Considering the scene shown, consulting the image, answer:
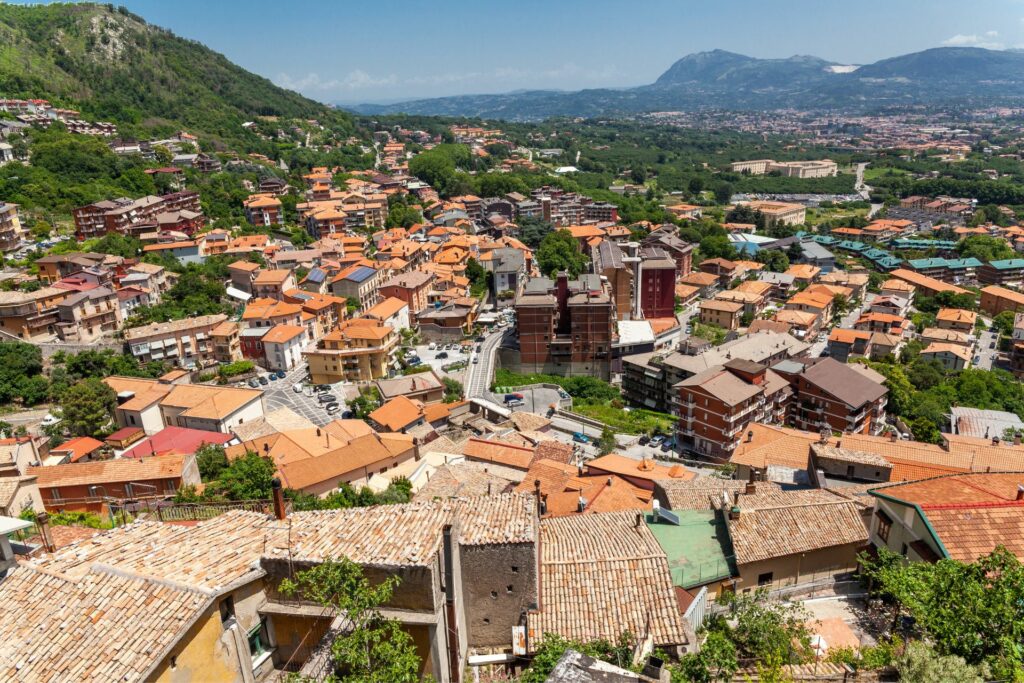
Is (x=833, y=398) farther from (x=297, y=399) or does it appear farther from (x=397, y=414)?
(x=297, y=399)

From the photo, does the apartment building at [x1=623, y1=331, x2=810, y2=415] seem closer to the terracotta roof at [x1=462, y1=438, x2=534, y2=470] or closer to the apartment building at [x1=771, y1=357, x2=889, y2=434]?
the apartment building at [x1=771, y1=357, x2=889, y2=434]

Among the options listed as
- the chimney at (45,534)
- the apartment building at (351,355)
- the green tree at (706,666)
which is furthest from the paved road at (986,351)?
the chimney at (45,534)

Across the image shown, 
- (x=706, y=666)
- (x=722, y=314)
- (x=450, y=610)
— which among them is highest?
(x=450, y=610)

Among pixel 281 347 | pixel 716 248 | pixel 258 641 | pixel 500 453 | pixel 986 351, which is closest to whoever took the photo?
pixel 258 641

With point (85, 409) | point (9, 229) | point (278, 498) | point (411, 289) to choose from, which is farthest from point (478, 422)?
point (9, 229)

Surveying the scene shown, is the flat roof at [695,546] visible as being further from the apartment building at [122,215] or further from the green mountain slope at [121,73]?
the green mountain slope at [121,73]

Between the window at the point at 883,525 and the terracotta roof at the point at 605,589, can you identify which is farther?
the window at the point at 883,525
